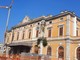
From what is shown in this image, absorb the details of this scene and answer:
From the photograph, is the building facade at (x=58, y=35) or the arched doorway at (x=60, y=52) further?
the arched doorway at (x=60, y=52)

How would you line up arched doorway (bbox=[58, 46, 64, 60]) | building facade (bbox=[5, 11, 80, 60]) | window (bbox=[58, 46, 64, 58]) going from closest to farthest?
building facade (bbox=[5, 11, 80, 60])
arched doorway (bbox=[58, 46, 64, 60])
window (bbox=[58, 46, 64, 58])

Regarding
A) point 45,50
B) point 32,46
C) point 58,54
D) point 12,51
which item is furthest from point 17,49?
point 58,54

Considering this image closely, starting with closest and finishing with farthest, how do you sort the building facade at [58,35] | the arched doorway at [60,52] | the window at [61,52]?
the building facade at [58,35] < the arched doorway at [60,52] < the window at [61,52]

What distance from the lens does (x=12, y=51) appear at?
39.9 meters

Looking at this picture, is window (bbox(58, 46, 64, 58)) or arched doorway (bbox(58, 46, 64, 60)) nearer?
arched doorway (bbox(58, 46, 64, 60))

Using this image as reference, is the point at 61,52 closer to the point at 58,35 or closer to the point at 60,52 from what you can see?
→ the point at 60,52

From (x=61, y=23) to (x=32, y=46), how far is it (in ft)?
27.8

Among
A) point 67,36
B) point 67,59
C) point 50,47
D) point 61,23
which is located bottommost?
point 67,59

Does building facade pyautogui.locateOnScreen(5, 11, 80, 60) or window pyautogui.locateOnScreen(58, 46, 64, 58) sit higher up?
building facade pyautogui.locateOnScreen(5, 11, 80, 60)

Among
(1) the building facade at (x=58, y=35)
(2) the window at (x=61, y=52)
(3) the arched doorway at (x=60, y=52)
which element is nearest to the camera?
(1) the building facade at (x=58, y=35)

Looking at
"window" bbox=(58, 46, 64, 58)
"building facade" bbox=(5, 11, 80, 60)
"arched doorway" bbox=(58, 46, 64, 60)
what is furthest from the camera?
"window" bbox=(58, 46, 64, 58)

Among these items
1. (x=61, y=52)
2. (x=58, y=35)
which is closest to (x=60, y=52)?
(x=61, y=52)

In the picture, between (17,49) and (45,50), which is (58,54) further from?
(17,49)

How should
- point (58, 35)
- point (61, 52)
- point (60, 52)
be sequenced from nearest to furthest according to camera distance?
point (61, 52)
point (60, 52)
point (58, 35)
